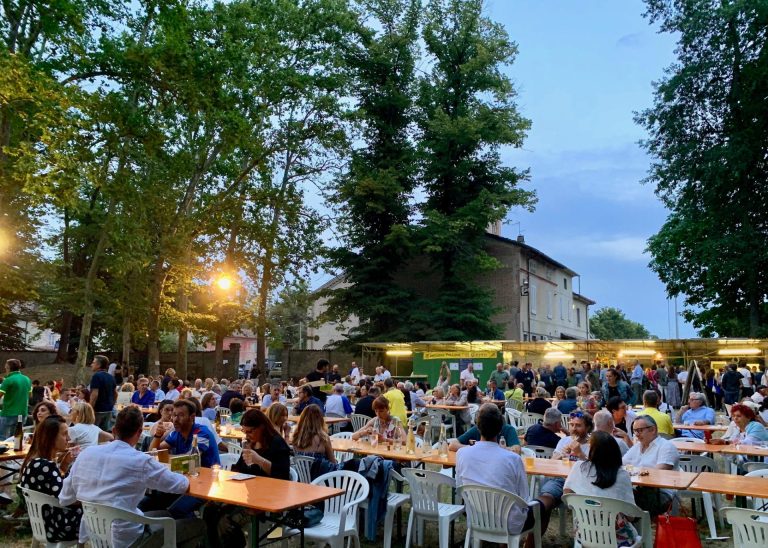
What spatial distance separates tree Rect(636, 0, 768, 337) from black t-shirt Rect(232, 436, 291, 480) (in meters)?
25.2

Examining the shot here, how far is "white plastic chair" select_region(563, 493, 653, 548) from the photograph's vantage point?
4.72 m

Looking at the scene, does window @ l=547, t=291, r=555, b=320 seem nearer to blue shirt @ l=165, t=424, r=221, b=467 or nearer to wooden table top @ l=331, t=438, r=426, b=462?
wooden table top @ l=331, t=438, r=426, b=462

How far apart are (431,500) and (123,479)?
2806mm

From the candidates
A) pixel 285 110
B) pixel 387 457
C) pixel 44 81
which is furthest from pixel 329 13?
pixel 387 457

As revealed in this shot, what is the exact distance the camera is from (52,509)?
5.05m

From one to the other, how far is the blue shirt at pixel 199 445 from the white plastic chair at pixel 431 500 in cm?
194

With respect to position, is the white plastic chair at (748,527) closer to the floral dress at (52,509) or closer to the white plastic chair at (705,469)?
the white plastic chair at (705,469)

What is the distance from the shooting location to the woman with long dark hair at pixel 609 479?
4812 mm

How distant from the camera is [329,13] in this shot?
1054 inches

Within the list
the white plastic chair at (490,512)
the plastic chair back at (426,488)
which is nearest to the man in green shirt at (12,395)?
the plastic chair back at (426,488)

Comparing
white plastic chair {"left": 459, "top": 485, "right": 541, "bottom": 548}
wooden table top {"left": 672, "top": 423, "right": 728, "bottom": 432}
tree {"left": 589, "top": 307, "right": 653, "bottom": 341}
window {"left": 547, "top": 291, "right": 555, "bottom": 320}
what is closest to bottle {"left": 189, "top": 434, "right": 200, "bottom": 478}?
A: white plastic chair {"left": 459, "top": 485, "right": 541, "bottom": 548}

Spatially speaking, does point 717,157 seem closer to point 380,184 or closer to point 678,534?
point 380,184

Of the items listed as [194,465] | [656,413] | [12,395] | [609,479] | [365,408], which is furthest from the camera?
[365,408]

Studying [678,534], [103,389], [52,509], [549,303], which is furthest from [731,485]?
[549,303]
